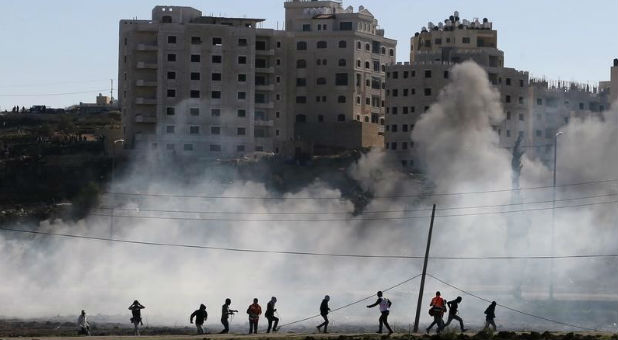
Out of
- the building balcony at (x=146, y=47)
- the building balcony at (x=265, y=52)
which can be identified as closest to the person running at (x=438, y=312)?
the building balcony at (x=146, y=47)

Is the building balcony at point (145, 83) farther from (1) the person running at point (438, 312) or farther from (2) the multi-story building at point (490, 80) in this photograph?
(1) the person running at point (438, 312)

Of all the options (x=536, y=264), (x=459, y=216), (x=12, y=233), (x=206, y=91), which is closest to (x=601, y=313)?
(x=536, y=264)

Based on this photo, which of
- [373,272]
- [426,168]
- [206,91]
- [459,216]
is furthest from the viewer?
[206,91]

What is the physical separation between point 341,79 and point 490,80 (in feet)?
58.1

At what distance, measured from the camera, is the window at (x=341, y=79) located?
19100 centimetres

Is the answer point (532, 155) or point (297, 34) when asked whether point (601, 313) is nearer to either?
point (532, 155)

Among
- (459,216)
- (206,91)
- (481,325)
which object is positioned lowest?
(481,325)

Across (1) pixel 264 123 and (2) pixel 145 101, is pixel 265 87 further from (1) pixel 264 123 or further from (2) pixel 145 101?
(2) pixel 145 101

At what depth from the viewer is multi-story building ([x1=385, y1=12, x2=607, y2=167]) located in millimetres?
183875

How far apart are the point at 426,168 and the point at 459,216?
22691 mm

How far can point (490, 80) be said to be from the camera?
18450 cm

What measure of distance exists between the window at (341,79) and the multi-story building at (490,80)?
6196 mm

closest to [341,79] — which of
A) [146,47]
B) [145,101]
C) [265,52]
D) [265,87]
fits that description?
[265,87]

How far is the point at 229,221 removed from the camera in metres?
150
